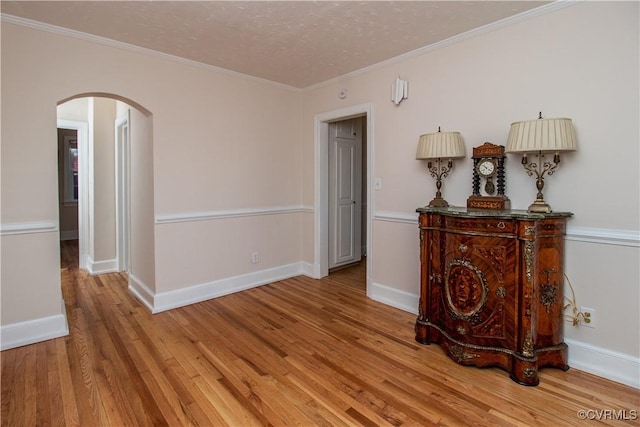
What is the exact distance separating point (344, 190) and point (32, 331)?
11.8 feet

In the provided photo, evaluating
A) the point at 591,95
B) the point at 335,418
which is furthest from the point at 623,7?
the point at 335,418

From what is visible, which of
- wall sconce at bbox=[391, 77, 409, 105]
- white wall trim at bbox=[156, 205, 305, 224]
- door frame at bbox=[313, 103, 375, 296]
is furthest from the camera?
door frame at bbox=[313, 103, 375, 296]

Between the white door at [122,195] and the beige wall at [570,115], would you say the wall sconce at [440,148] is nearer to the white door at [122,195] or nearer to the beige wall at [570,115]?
the beige wall at [570,115]

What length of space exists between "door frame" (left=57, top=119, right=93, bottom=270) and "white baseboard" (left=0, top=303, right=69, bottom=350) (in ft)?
7.53

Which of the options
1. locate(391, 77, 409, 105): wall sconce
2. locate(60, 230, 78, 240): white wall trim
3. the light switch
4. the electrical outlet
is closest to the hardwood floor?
the electrical outlet

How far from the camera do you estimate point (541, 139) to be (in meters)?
2.13

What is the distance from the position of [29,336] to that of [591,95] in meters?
4.39

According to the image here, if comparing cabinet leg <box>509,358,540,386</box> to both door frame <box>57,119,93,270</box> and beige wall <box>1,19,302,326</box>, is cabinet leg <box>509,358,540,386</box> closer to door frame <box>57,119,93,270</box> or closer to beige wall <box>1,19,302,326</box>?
beige wall <box>1,19,302,326</box>

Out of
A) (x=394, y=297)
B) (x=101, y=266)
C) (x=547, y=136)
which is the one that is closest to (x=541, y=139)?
(x=547, y=136)

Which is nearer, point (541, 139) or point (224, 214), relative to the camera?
point (541, 139)

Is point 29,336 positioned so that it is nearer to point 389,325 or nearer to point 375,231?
point 389,325

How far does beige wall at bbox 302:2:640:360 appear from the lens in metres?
2.09

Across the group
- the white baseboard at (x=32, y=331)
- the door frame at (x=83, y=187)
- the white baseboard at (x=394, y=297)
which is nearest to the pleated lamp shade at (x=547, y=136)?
the white baseboard at (x=394, y=297)

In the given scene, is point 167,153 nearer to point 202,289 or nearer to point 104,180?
point 202,289
